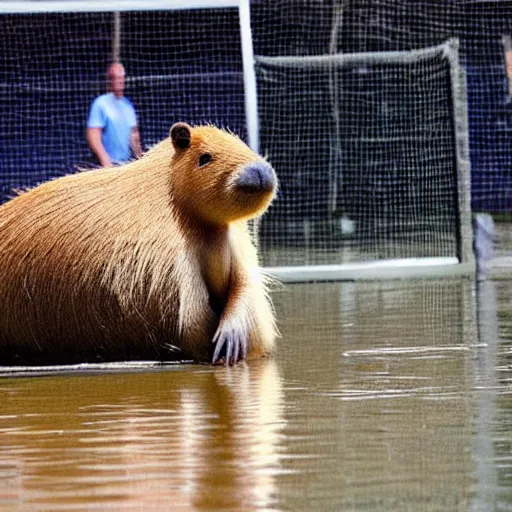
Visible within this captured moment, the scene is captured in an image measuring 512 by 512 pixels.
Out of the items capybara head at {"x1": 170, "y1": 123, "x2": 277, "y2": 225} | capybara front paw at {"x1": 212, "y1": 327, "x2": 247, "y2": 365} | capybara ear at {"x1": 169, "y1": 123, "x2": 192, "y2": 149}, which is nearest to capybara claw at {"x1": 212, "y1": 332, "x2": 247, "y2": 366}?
capybara front paw at {"x1": 212, "y1": 327, "x2": 247, "y2": 365}

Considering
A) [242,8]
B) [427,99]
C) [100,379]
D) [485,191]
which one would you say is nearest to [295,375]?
[100,379]

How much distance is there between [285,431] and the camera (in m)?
5.20

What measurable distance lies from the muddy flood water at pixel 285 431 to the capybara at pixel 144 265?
0.25 m

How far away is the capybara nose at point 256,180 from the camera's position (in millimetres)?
7520

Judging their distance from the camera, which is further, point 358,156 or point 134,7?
point 358,156

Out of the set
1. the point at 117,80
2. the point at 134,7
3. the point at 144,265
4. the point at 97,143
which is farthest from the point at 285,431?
the point at 117,80

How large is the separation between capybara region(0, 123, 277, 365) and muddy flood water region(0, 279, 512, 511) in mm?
251

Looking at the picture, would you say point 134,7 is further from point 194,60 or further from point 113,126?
point 194,60

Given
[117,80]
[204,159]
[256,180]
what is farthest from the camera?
[117,80]

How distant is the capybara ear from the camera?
7719 mm

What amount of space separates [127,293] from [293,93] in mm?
11505

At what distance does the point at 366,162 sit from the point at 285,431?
45.8ft

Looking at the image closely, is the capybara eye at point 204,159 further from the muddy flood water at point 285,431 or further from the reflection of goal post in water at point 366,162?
the reflection of goal post in water at point 366,162

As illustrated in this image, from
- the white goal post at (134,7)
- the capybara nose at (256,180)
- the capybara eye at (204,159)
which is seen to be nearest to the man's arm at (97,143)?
the white goal post at (134,7)
